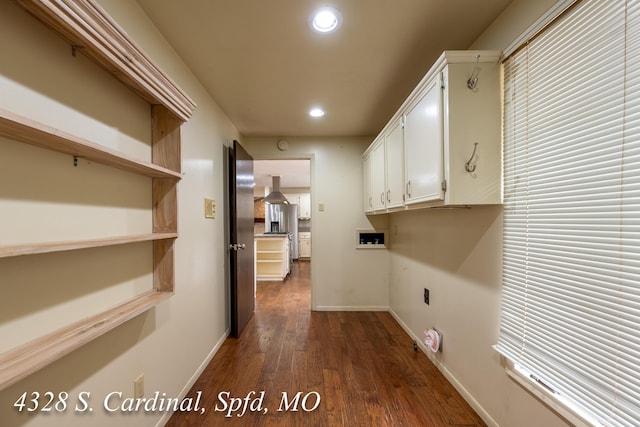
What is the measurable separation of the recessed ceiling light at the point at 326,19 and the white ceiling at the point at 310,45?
1.3 inches

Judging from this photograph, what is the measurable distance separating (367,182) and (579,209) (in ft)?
7.65

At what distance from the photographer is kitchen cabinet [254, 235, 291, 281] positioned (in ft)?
17.6

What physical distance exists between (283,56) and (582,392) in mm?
2292

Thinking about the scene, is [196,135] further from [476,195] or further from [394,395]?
[394,395]

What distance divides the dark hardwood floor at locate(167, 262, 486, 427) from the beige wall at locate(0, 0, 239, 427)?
1.19 ft

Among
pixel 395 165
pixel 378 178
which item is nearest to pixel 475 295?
pixel 395 165

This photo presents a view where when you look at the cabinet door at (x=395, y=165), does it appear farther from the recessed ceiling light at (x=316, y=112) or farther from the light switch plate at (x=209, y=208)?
the light switch plate at (x=209, y=208)

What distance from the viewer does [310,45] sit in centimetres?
166

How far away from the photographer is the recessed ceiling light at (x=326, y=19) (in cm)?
139

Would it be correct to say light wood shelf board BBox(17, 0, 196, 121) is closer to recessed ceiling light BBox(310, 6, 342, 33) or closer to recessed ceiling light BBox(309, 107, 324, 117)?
recessed ceiling light BBox(310, 6, 342, 33)

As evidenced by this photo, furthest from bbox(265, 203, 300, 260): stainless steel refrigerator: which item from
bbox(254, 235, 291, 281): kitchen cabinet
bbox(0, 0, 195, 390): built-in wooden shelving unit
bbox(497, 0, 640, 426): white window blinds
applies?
bbox(497, 0, 640, 426): white window blinds

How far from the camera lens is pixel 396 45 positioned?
1.67 meters

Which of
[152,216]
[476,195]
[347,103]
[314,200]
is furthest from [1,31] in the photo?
[314,200]

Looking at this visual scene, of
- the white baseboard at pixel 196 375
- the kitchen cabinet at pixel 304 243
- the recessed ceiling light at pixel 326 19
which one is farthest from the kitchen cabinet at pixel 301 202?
the recessed ceiling light at pixel 326 19
